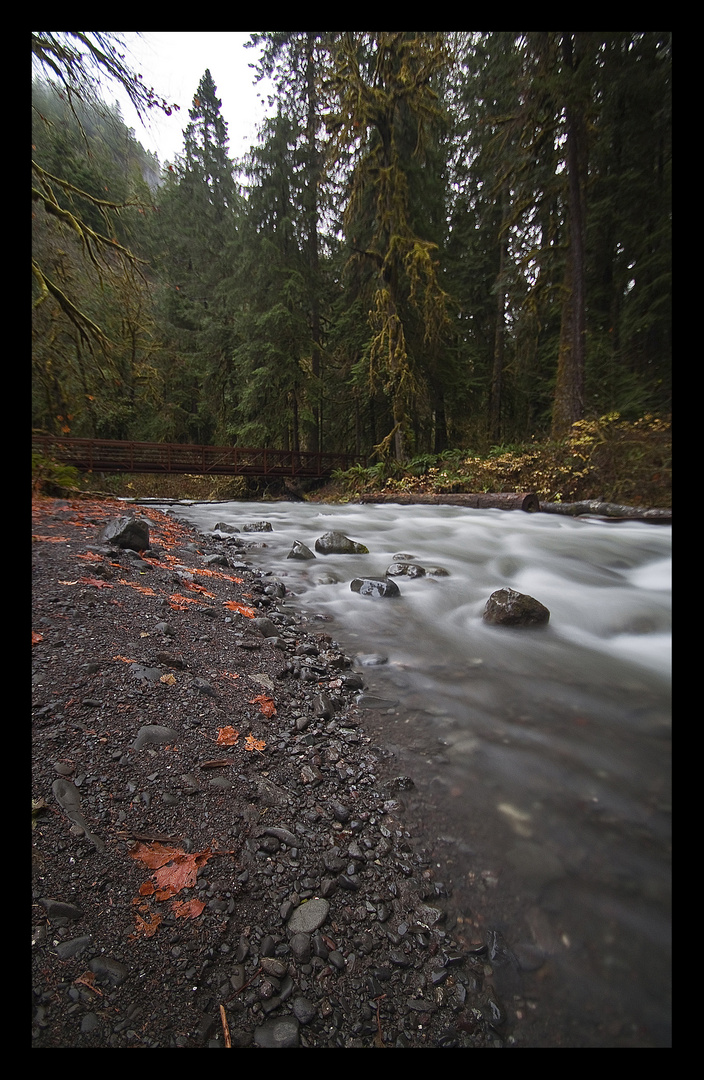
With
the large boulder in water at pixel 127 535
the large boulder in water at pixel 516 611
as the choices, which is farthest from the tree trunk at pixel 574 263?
the large boulder in water at pixel 127 535

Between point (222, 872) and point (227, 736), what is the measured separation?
0.57 meters

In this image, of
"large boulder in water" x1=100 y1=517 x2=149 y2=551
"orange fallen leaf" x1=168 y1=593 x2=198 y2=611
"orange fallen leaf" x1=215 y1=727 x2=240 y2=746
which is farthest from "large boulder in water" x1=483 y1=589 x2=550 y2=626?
"large boulder in water" x1=100 y1=517 x2=149 y2=551

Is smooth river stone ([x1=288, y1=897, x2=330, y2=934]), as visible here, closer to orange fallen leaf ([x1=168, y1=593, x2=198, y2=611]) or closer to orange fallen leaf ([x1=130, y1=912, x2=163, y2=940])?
orange fallen leaf ([x1=130, y1=912, x2=163, y2=940])

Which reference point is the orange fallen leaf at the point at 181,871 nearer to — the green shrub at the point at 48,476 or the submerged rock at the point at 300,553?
the submerged rock at the point at 300,553

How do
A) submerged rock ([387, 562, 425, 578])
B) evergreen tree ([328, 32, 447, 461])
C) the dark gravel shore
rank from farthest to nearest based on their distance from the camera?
1. evergreen tree ([328, 32, 447, 461])
2. submerged rock ([387, 562, 425, 578])
3. the dark gravel shore

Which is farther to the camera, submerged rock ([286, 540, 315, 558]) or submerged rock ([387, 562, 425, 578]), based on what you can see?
submerged rock ([286, 540, 315, 558])

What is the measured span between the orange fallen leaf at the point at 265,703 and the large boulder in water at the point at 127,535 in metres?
2.56

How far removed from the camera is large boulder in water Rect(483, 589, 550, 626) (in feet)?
9.42

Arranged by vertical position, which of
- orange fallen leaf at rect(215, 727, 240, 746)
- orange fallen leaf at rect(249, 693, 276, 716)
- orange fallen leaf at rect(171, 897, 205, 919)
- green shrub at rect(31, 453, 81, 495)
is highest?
green shrub at rect(31, 453, 81, 495)

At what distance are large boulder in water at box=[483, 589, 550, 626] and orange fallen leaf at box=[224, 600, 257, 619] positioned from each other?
177 cm

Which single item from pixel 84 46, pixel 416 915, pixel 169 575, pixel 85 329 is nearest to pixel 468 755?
pixel 416 915

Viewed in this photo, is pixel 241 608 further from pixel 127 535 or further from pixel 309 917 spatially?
pixel 309 917
